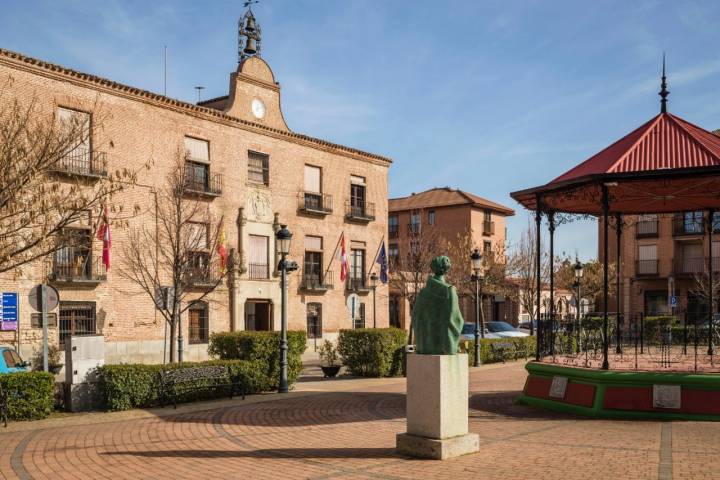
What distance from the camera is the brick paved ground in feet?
26.9

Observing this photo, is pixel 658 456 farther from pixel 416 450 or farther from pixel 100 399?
pixel 100 399

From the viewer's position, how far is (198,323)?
29094mm

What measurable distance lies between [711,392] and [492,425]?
385 centimetres

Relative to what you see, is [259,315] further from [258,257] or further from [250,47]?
[250,47]

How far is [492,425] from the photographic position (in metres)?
11.5

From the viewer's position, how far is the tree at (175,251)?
22.1 m

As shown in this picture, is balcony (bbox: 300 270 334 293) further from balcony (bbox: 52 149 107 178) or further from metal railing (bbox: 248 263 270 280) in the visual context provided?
balcony (bbox: 52 149 107 178)

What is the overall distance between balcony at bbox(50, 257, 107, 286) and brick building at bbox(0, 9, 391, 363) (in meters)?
0.05

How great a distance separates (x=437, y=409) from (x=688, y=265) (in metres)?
47.4

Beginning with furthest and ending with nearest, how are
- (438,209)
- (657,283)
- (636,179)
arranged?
(438,209) < (657,283) < (636,179)

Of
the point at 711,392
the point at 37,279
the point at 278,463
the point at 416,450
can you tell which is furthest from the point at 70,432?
the point at 37,279

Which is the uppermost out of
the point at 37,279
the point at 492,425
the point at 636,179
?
the point at 636,179

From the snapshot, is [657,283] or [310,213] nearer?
[310,213]

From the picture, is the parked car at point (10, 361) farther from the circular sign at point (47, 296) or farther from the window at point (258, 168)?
the window at point (258, 168)
